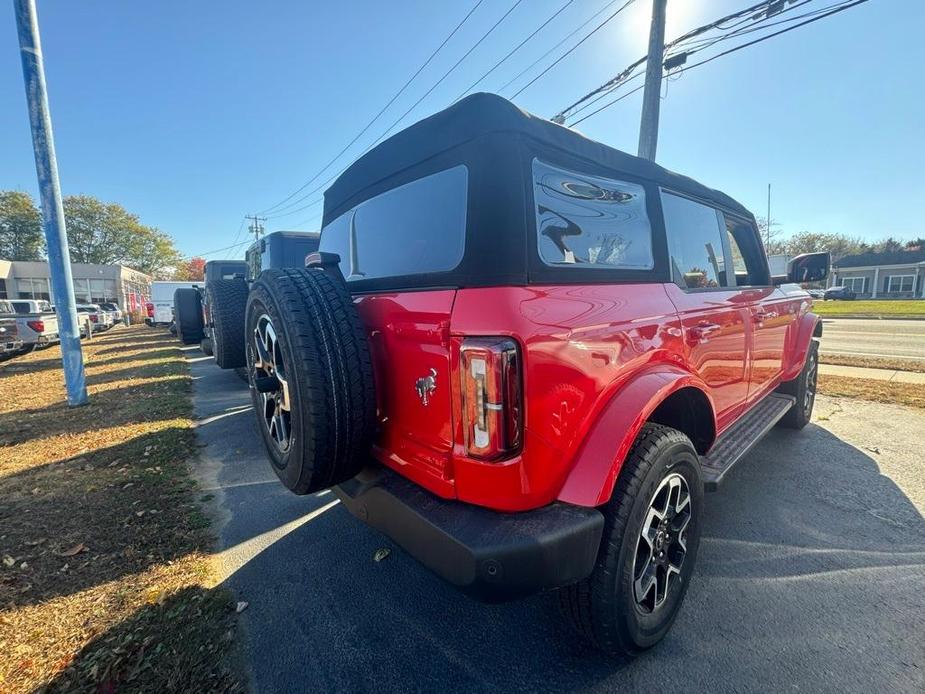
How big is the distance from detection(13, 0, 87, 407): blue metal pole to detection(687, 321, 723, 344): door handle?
7667mm

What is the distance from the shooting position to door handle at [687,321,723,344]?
2252mm

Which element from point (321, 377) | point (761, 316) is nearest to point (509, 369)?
point (321, 377)

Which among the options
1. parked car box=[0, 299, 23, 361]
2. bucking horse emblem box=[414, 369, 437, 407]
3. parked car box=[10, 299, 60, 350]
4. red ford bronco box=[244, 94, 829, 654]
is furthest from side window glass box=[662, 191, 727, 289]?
parked car box=[0, 299, 23, 361]

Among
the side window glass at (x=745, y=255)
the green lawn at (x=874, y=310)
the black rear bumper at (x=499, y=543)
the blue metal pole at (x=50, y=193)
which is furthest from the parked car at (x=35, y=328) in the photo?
the green lawn at (x=874, y=310)

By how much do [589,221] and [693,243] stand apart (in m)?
1.18

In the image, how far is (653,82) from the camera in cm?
803

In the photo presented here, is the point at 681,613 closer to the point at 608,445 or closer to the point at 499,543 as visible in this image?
the point at 608,445

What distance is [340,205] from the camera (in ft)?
9.07

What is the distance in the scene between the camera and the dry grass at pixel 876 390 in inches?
217

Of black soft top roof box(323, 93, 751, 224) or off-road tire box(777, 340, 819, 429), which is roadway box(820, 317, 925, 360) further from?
black soft top roof box(323, 93, 751, 224)

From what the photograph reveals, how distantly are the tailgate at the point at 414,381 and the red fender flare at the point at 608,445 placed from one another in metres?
0.47

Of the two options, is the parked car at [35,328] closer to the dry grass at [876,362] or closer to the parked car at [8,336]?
the parked car at [8,336]

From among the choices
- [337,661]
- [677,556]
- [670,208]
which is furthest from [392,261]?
[677,556]

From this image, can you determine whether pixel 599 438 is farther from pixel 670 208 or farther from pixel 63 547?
pixel 63 547
